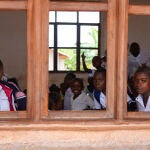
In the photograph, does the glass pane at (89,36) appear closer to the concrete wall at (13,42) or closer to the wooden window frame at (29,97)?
the concrete wall at (13,42)

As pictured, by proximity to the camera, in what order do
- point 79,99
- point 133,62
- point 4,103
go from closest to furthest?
point 4,103 < point 79,99 < point 133,62

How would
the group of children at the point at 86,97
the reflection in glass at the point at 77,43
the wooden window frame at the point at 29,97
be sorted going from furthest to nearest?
1. the reflection in glass at the point at 77,43
2. the group of children at the point at 86,97
3. the wooden window frame at the point at 29,97

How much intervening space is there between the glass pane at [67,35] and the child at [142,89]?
5.19 m

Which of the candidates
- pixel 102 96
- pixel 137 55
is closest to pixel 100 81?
pixel 102 96

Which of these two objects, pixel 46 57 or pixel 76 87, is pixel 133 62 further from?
pixel 46 57

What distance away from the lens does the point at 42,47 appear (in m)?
3.38

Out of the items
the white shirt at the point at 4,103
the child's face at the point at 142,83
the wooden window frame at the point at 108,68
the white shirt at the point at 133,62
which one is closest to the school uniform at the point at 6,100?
the white shirt at the point at 4,103

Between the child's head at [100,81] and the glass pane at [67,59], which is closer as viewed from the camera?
the child's head at [100,81]

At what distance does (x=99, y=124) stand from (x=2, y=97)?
0.69m

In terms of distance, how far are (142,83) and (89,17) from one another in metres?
5.29

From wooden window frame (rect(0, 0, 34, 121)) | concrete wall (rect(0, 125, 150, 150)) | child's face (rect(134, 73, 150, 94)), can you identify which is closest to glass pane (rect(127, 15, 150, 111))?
child's face (rect(134, 73, 150, 94))

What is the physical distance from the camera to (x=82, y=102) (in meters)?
4.43

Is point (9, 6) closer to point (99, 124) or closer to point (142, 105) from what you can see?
point (99, 124)

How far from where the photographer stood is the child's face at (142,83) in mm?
3877
